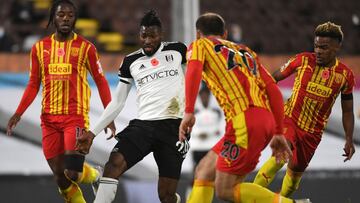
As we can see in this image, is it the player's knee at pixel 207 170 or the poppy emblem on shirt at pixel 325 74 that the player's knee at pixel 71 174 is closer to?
the player's knee at pixel 207 170

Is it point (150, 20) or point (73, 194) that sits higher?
point (150, 20)

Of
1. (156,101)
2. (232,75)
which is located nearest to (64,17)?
(156,101)

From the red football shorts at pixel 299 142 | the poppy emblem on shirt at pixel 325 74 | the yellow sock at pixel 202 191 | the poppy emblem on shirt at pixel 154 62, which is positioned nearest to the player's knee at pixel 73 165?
the poppy emblem on shirt at pixel 154 62

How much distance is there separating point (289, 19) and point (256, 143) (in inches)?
440

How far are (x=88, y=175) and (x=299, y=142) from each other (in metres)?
2.01

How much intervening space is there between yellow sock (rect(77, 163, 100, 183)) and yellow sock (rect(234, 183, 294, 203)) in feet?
7.22

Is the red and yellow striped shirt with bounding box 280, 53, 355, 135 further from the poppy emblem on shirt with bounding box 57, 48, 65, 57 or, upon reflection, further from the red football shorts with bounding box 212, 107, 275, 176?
the poppy emblem on shirt with bounding box 57, 48, 65, 57

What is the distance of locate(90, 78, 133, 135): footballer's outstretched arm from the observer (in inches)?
295

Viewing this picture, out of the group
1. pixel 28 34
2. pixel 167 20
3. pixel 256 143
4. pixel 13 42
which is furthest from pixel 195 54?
pixel 167 20

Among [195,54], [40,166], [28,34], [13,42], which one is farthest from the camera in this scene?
[28,34]

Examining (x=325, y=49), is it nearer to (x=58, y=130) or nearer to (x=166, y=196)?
(x=166, y=196)

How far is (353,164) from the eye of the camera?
39.4 ft

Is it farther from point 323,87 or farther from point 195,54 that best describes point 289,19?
point 195,54

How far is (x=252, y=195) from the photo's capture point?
6.49 m
